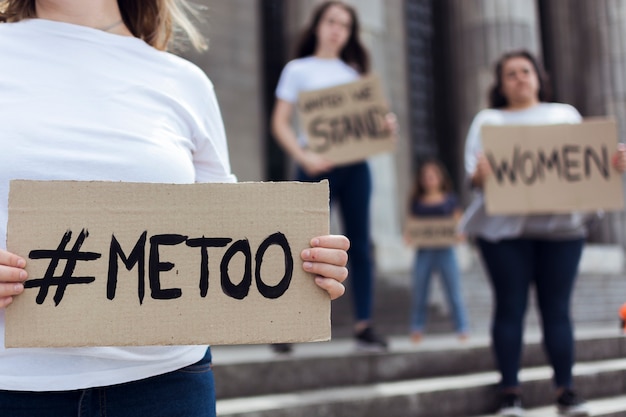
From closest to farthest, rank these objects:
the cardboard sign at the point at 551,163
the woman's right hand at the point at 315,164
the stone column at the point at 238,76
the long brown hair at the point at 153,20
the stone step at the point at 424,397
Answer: the long brown hair at the point at 153,20 < the stone step at the point at 424,397 < the cardboard sign at the point at 551,163 < the woman's right hand at the point at 315,164 < the stone column at the point at 238,76

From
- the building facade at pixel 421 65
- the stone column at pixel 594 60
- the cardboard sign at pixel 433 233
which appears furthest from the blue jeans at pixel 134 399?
the stone column at pixel 594 60

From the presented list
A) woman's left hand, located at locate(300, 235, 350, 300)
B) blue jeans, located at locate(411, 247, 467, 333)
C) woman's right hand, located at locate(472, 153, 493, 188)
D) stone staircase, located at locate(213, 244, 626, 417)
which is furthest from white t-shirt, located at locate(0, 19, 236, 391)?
blue jeans, located at locate(411, 247, 467, 333)

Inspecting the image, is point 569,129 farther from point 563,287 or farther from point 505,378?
point 505,378

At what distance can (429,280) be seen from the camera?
22.6ft

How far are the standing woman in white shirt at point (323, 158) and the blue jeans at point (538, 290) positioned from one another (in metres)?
0.82

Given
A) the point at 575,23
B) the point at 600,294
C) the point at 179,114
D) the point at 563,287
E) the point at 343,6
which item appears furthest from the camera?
the point at 575,23

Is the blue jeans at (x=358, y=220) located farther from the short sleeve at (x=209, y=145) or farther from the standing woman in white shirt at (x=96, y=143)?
the standing woman in white shirt at (x=96, y=143)

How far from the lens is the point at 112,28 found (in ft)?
5.24

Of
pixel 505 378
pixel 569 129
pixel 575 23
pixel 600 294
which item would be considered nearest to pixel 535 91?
pixel 569 129

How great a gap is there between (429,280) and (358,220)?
2712 mm

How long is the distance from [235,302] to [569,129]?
2977 mm

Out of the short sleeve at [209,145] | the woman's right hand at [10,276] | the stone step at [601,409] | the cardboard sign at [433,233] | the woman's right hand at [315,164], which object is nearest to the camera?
the woman's right hand at [10,276]

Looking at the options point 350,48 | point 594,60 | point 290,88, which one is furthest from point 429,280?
point 594,60

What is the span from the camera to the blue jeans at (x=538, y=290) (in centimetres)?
385
